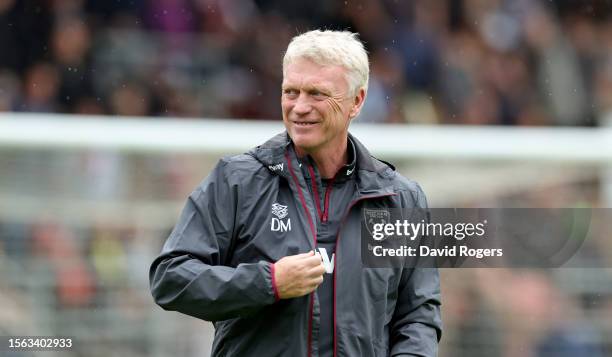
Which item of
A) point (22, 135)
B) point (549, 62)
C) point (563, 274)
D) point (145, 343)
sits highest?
point (549, 62)

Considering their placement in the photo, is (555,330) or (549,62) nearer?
(555,330)

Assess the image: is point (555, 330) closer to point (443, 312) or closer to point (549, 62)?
point (443, 312)

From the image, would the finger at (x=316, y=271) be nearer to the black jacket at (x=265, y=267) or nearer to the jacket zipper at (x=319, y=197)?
the black jacket at (x=265, y=267)

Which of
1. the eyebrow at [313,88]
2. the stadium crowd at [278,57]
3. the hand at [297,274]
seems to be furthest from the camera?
the stadium crowd at [278,57]

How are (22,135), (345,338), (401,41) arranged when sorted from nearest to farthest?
(345,338) → (22,135) → (401,41)

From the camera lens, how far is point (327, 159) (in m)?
3.16

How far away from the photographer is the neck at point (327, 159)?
10.3ft

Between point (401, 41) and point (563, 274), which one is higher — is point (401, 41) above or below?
above

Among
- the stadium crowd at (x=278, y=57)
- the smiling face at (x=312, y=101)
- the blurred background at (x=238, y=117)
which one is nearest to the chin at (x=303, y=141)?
the smiling face at (x=312, y=101)

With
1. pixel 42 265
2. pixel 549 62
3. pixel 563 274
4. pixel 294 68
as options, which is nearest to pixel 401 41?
pixel 549 62

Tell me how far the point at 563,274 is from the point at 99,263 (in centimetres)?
191

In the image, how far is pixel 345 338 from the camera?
2982mm

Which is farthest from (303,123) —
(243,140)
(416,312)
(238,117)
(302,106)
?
(238,117)

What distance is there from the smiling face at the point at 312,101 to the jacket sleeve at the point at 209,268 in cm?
22
